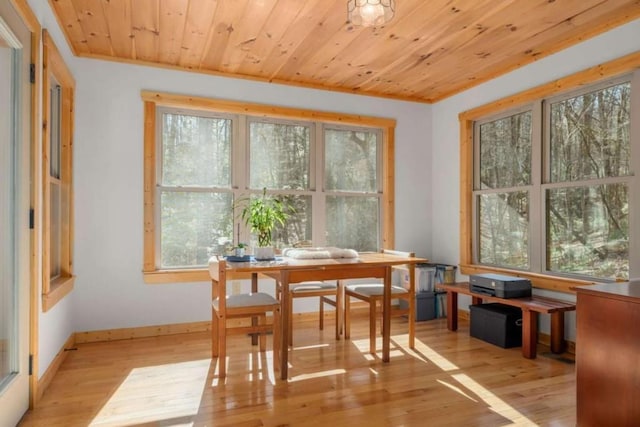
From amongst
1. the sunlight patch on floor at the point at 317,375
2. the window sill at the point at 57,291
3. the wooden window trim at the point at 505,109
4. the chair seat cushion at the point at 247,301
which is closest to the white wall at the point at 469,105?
the wooden window trim at the point at 505,109

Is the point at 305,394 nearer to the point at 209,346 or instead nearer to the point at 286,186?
the point at 209,346

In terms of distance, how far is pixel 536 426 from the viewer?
2.12 m

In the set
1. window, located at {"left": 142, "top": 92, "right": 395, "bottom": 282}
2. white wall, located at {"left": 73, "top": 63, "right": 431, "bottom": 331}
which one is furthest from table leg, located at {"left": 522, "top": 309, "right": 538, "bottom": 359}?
white wall, located at {"left": 73, "top": 63, "right": 431, "bottom": 331}

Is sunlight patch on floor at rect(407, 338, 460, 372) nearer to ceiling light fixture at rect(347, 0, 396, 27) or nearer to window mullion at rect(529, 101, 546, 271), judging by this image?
window mullion at rect(529, 101, 546, 271)

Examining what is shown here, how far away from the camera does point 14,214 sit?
2.13m

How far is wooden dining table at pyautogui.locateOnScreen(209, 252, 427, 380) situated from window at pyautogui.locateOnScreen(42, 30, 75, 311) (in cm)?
110

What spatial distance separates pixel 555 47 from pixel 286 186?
2658 mm

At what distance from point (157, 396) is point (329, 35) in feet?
8.99

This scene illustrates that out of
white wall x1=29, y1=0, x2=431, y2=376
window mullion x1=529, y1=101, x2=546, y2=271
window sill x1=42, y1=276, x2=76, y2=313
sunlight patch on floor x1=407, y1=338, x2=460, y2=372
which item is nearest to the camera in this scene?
window sill x1=42, y1=276, x2=76, y2=313

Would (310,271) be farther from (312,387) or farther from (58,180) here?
(58,180)

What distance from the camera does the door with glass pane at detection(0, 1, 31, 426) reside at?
Answer: 201cm

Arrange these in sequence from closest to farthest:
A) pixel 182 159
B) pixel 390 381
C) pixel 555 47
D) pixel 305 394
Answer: pixel 305 394, pixel 390 381, pixel 555 47, pixel 182 159

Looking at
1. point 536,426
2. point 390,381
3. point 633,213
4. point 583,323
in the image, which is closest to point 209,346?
point 390,381

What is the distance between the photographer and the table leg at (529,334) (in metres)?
3.14
